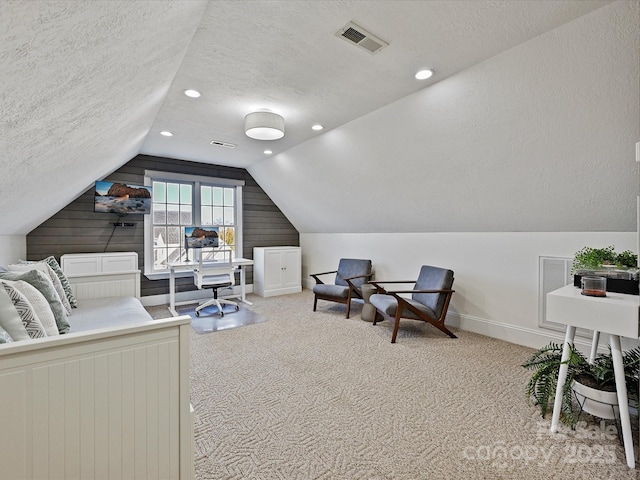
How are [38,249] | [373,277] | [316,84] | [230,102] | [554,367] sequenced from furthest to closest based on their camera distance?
[373,277] < [38,249] < [230,102] < [316,84] < [554,367]

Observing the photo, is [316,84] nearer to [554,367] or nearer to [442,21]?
[442,21]

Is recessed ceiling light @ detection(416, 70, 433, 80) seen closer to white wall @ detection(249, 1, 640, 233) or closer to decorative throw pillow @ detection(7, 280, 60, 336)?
white wall @ detection(249, 1, 640, 233)

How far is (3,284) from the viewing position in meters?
1.37

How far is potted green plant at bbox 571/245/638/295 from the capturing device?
71.4 inches

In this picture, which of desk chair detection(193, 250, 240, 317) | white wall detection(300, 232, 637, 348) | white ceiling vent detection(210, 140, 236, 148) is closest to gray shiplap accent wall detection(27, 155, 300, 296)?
desk chair detection(193, 250, 240, 317)

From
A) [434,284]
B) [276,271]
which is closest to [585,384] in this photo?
[434,284]

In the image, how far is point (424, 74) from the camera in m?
2.37

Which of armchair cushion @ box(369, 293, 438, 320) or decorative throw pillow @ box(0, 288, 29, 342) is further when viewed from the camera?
armchair cushion @ box(369, 293, 438, 320)

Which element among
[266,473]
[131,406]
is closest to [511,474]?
[266,473]

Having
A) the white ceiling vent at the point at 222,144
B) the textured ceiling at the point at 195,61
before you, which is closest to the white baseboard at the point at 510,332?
the textured ceiling at the point at 195,61

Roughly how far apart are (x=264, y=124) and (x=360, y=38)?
1.36 meters

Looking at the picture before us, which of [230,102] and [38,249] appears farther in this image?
[38,249]

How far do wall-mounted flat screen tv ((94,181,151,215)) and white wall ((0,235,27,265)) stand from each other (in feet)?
2.96

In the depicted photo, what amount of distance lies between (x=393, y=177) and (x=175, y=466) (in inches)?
133
